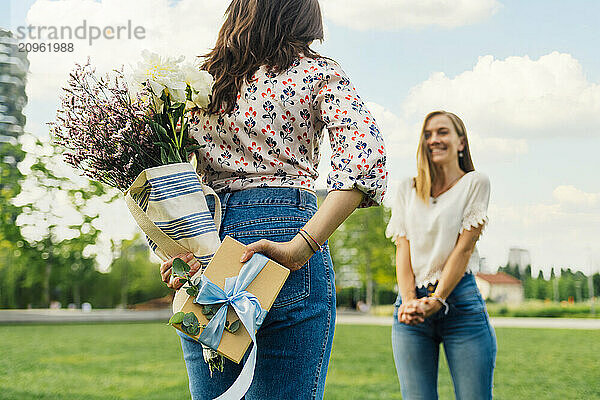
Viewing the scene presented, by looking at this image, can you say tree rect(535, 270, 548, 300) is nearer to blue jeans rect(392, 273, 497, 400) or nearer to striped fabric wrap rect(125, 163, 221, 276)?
blue jeans rect(392, 273, 497, 400)

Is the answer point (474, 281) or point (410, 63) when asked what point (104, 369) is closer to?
point (474, 281)

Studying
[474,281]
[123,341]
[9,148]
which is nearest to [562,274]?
[123,341]

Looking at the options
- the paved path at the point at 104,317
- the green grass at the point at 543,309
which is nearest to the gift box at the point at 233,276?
the paved path at the point at 104,317

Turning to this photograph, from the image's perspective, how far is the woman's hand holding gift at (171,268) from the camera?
3.65 feet

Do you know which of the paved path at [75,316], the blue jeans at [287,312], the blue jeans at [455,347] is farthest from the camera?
the paved path at [75,316]

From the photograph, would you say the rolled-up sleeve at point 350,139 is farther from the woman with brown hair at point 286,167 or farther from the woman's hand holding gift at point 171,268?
the woman's hand holding gift at point 171,268

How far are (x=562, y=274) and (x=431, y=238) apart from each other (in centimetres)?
2177

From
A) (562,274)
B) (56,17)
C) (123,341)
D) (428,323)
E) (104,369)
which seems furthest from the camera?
(562,274)

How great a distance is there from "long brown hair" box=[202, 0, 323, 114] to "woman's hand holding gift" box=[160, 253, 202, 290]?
300 mm

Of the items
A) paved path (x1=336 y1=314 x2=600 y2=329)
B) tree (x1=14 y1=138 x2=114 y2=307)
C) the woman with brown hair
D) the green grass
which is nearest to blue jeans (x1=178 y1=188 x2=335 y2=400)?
the woman with brown hair

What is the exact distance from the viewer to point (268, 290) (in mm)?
1075

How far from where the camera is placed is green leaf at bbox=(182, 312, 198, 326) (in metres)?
1.04

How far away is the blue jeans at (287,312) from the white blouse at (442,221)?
→ 43.3 inches

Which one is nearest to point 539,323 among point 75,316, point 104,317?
point 104,317
